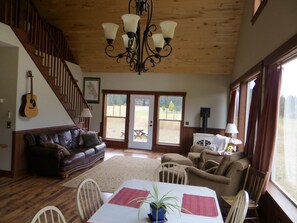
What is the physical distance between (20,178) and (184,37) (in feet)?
17.0

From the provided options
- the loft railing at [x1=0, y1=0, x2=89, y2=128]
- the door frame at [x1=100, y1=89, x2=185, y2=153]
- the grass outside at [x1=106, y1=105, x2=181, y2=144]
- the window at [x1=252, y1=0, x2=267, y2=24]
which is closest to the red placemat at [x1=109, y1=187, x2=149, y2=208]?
the window at [x1=252, y1=0, x2=267, y2=24]

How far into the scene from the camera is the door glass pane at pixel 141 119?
8.20m

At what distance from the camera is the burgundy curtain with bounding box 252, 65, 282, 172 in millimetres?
3035

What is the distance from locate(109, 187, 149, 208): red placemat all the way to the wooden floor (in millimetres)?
1342

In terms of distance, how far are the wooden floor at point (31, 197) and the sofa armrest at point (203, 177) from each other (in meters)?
1.53

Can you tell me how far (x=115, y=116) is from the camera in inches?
336

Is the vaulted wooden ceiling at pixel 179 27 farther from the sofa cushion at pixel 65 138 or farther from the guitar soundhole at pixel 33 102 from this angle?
the sofa cushion at pixel 65 138

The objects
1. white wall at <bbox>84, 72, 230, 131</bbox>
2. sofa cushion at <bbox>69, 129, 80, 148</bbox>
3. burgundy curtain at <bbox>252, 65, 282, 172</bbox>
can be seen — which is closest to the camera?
burgundy curtain at <bbox>252, 65, 282, 172</bbox>

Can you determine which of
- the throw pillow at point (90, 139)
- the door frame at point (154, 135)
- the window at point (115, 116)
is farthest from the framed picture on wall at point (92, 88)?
the throw pillow at point (90, 139)

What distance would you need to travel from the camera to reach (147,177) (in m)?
5.05

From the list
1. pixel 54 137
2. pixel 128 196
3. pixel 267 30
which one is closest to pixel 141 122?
pixel 54 137

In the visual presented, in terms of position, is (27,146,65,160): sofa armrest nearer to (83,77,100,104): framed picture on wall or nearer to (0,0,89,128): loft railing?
(0,0,89,128): loft railing

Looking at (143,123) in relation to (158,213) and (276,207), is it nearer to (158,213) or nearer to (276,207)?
(276,207)

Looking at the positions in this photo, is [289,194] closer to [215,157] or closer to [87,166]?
[215,157]
